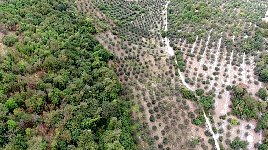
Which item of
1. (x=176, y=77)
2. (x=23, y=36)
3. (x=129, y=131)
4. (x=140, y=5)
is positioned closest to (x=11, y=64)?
(x=23, y=36)

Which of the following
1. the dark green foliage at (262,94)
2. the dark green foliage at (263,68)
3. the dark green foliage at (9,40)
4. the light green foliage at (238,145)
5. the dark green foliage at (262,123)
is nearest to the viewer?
the dark green foliage at (9,40)

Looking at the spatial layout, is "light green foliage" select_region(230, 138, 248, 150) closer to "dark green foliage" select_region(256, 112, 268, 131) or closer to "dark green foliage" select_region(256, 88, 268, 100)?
"dark green foliage" select_region(256, 112, 268, 131)

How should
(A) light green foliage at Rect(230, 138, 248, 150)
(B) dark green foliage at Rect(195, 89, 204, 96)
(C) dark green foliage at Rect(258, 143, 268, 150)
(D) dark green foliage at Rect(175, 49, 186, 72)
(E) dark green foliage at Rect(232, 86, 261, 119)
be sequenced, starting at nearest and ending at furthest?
(C) dark green foliage at Rect(258, 143, 268, 150) < (A) light green foliage at Rect(230, 138, 248, 150) < (E) dark green foliage at Rect(232, 86, 261, 119) < (B) dark green foliage at Rect(195, 89, 204, 96) < (D) dark green foliage at Rect(175, 49, 186, 72)

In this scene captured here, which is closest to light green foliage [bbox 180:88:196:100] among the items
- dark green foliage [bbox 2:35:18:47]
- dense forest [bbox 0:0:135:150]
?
dense forest [bbox 0:0:135:150]

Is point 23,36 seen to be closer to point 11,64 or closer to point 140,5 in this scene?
point 11,64

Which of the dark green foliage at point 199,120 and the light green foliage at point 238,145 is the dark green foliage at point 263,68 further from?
the dark green foliage at point 199,120

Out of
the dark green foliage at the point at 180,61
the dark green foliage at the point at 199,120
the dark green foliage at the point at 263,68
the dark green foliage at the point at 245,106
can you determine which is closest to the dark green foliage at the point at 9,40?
the dark green foliage at the point at 180,61

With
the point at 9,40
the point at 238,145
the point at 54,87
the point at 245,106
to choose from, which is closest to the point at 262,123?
the point at 245,106

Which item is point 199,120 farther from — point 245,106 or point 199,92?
point 245,106
